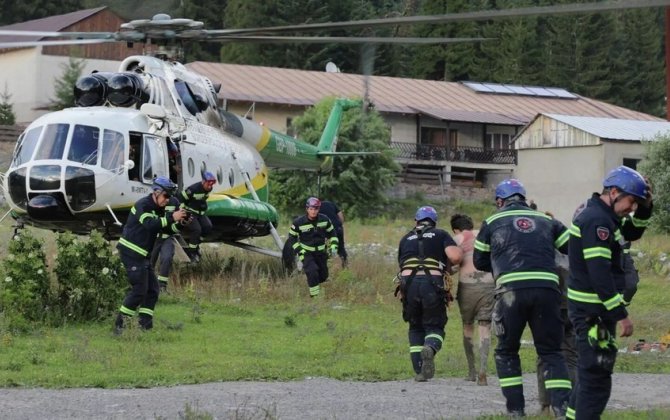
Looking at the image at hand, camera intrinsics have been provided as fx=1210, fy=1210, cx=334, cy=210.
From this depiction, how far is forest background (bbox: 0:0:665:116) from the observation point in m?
77.4

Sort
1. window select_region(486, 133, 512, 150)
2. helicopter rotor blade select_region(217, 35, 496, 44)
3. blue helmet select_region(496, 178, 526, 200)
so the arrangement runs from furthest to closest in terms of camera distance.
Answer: window select_region(486, 133, 512, 150), helicopter rotor blade select_region(217, 35, 496, 44), blue helmet select_region(496, 178, 526, 200)

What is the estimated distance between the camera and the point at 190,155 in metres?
21.0

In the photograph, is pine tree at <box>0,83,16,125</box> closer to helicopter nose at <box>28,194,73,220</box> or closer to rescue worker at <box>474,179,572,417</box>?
helicopter nose at <box>28,194,73,220</box>

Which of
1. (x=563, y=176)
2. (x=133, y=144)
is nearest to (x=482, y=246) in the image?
(x=133, y=144)

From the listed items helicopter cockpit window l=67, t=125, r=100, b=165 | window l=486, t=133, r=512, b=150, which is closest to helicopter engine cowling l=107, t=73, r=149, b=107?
helicopter cockpit window l=67, t=125, r=100, b=165

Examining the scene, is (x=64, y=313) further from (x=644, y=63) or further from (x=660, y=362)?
(x=644, y=63)

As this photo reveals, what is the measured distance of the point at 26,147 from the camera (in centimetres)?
1908

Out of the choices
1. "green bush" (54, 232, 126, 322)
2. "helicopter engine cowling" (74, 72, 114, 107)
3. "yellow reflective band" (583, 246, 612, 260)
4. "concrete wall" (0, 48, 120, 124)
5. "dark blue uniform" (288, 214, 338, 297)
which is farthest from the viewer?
"concrete wall" (0, 48, 120, 124)

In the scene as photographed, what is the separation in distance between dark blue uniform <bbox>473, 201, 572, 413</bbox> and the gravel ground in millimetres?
649

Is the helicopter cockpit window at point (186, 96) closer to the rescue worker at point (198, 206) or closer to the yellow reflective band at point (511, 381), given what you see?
the rescue worker at point (198, 206)

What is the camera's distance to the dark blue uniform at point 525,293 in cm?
1023

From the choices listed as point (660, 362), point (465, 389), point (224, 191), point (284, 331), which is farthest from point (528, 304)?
point (224, 191)

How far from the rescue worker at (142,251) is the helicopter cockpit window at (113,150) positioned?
137 inches

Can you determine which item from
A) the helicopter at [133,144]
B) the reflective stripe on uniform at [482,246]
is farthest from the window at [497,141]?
the reflective stripe on uniform at [482,246]
